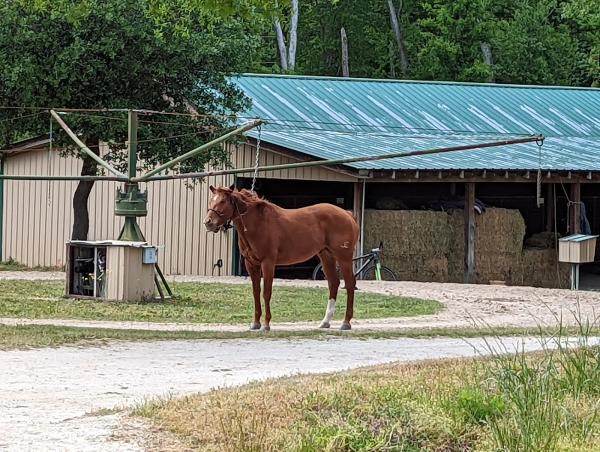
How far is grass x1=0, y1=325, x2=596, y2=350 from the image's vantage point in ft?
44.0

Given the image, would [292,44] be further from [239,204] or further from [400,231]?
[239,204]

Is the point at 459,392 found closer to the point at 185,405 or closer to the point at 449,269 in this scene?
the point at 185,405

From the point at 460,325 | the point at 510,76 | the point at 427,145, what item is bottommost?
the point at 460,325

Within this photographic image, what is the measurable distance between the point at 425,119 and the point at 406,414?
2603cm

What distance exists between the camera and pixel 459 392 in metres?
9.02

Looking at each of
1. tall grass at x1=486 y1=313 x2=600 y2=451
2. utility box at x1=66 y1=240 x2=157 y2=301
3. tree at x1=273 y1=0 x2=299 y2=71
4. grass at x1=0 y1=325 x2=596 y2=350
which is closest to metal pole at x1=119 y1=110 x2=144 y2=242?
utility box at x1=66 y1=240 x2=157 y2=301

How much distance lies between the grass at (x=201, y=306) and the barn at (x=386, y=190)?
14.2ft

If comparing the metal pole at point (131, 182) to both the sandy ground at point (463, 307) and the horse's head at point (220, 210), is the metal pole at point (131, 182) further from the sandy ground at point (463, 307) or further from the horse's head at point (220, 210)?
the horse's head at point (220, 210)

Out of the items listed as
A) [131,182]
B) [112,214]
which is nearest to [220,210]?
[131,182]

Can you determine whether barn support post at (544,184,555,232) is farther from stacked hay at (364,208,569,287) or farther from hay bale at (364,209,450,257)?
hay bale at (364,209,450,257)

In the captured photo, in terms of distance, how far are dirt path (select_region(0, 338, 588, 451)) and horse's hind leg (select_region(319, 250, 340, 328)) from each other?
65.8 inches

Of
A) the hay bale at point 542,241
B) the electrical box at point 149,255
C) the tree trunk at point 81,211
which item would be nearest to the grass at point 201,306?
the electrical box at point 149,255

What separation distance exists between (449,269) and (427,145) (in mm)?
3112

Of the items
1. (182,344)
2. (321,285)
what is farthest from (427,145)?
(182,344)
